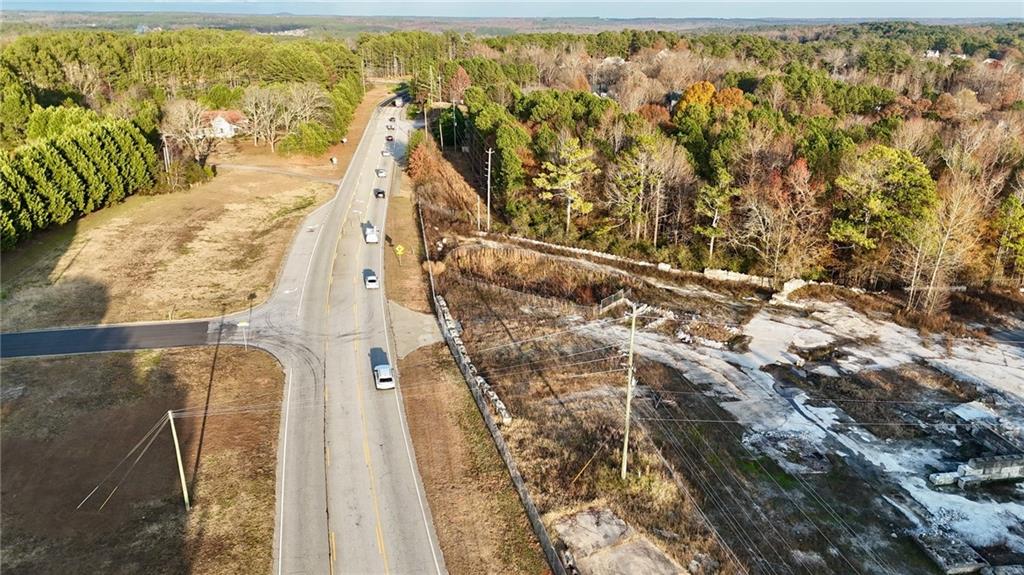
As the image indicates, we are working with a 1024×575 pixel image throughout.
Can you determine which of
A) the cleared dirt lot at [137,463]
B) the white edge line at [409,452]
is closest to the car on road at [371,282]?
the white edge line at [409,452]

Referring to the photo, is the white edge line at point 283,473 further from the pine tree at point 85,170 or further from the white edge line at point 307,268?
the pine tree at point 85,170

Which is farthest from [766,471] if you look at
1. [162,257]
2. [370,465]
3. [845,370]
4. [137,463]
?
[162,257]

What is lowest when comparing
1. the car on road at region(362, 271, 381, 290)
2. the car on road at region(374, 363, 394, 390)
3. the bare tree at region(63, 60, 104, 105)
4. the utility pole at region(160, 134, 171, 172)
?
the car on road at region(374, 363, 394, 390)

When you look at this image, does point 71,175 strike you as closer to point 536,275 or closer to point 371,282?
point 371,282

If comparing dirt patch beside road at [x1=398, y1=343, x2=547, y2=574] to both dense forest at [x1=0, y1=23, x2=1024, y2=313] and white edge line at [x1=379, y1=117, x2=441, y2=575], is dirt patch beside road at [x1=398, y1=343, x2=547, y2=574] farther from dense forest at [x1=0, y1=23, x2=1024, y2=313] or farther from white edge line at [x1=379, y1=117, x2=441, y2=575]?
dense forest at [x1=0, y1=23, x2=1024, y2=313]

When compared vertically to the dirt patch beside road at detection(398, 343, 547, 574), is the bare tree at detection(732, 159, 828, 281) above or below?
above

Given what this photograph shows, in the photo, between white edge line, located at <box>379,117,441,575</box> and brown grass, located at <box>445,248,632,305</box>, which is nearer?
white edge line, located at <box>379,117,441,575</box>

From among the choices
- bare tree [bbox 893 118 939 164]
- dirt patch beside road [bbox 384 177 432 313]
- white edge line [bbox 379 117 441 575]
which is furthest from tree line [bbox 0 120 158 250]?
bare tree [bbox 893 118 939 164]
